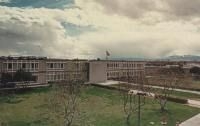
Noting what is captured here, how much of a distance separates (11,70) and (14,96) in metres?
8.05

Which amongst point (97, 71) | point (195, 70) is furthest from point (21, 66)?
point (195, 70)

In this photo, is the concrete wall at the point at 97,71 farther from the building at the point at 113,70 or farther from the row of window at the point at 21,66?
the row of window at the point at 21,66

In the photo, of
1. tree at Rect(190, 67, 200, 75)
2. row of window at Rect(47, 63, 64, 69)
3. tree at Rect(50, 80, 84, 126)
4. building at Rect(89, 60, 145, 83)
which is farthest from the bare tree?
tree at Rect(190, 67, 200, 75)

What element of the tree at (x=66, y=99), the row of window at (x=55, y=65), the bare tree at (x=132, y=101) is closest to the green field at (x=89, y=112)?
the bare tree at (x=132, y=101)

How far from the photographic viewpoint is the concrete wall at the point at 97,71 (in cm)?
7039

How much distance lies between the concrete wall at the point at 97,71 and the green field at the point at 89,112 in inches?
754

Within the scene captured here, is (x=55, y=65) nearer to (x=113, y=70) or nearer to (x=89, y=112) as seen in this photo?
(x=113, y=70)

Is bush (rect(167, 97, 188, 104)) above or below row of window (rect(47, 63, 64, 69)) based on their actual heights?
below

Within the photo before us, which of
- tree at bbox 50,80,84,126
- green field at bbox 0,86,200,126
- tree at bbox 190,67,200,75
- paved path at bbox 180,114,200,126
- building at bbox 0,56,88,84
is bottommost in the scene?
paved path at bbox 180,114,200,126

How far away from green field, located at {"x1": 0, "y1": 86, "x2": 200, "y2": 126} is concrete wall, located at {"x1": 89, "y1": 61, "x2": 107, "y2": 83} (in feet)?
62.9

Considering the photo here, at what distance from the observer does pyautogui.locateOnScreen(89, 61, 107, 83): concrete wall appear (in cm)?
7039

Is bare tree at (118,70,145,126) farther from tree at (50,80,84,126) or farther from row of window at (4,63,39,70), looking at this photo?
row of window at (4,63,39,70)

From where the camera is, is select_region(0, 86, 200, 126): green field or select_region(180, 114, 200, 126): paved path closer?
select_region(0, 86, 200, 126): green field

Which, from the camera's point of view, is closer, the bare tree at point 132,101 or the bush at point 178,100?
the bare tree at point 132,101
